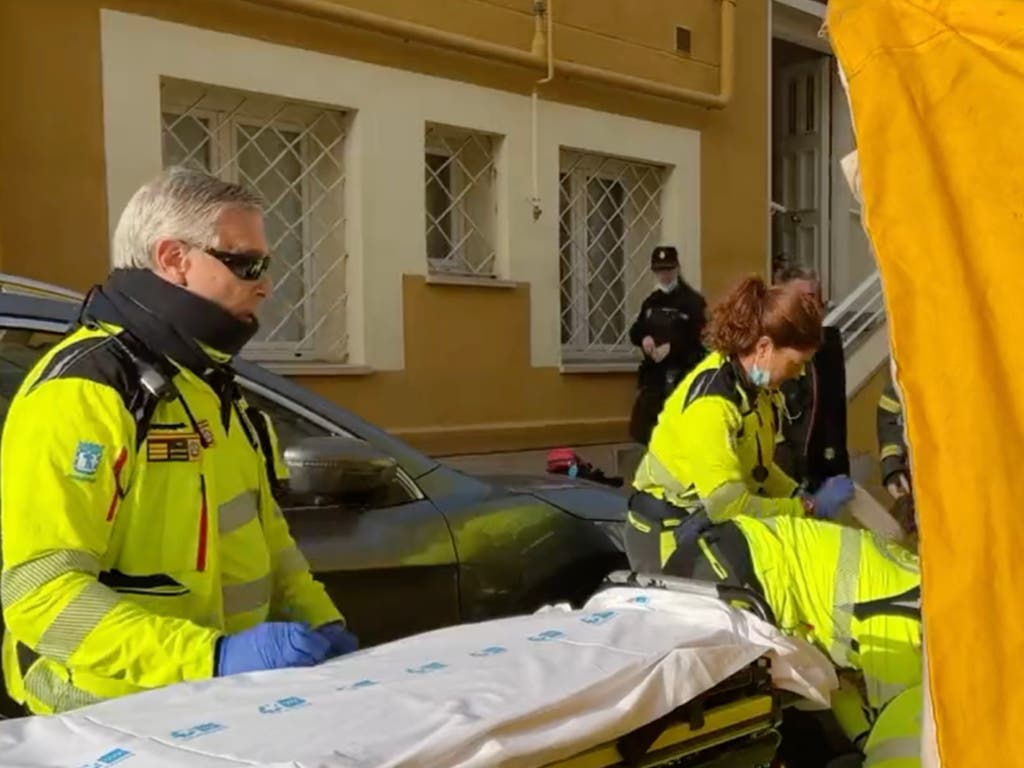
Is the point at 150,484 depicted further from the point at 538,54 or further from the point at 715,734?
the point at 538,54

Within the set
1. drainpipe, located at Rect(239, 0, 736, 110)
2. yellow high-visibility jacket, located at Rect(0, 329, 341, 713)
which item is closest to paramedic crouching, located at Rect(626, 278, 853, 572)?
yellow high-visibility jacket, located at Rect(0, 329, 341, 713)

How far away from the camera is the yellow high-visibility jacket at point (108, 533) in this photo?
1910mm

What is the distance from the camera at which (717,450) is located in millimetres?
3283

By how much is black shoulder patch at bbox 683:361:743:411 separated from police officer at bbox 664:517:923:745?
0.55 meters

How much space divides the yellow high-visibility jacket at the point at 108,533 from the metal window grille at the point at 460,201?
6141mm

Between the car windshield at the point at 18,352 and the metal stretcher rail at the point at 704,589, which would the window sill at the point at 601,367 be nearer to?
the car windshield at the point at 18,352

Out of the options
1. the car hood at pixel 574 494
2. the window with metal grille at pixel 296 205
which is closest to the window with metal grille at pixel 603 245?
the window with metal grille at pixel 296 205

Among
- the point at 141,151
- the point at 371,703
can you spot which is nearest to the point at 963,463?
the point at 371,703

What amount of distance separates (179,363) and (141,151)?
4.71 m

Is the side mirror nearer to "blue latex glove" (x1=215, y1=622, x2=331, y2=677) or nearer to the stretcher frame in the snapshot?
"blue latex glove" (x1=215, y1=622, x2=331, y2=677)

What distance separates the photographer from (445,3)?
797 cm

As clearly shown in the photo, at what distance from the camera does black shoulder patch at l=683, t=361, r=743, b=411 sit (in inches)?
133

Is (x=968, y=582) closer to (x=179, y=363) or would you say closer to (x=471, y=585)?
(x=179, y=363)

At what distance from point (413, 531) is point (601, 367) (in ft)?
18.5
